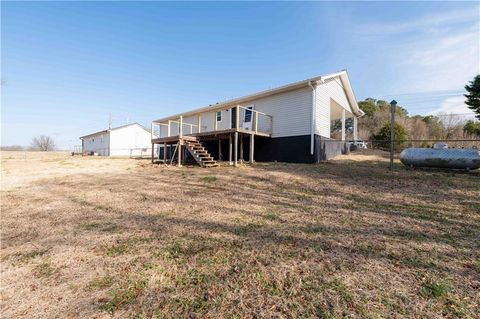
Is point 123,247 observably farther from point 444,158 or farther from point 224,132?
point 444,158

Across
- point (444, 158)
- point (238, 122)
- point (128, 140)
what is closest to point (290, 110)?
point (238, 122)

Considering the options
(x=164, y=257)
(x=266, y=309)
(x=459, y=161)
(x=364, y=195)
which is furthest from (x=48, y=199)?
(x=459, y=161)

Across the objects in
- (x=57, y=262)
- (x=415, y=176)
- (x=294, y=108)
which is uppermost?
(x=294, y=108)

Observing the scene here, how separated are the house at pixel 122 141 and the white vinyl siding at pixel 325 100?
25815mm

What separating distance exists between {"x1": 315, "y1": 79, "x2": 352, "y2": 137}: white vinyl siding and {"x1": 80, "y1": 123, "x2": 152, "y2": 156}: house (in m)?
25.8

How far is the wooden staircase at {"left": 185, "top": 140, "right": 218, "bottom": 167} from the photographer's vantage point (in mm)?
11760

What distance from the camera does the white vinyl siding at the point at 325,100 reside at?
12.0 meters

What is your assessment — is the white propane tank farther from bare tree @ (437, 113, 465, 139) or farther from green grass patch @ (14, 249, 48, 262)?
bare tree @ (437, 113, 465, 139)

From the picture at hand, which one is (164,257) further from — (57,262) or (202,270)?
(57,262)

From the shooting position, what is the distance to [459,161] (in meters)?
7.71

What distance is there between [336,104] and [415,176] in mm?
8543

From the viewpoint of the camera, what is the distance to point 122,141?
34.4 metres

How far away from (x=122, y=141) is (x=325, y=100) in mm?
30748

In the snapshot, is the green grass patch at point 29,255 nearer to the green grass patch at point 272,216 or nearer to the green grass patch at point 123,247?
the green grass patch at point 123,247
